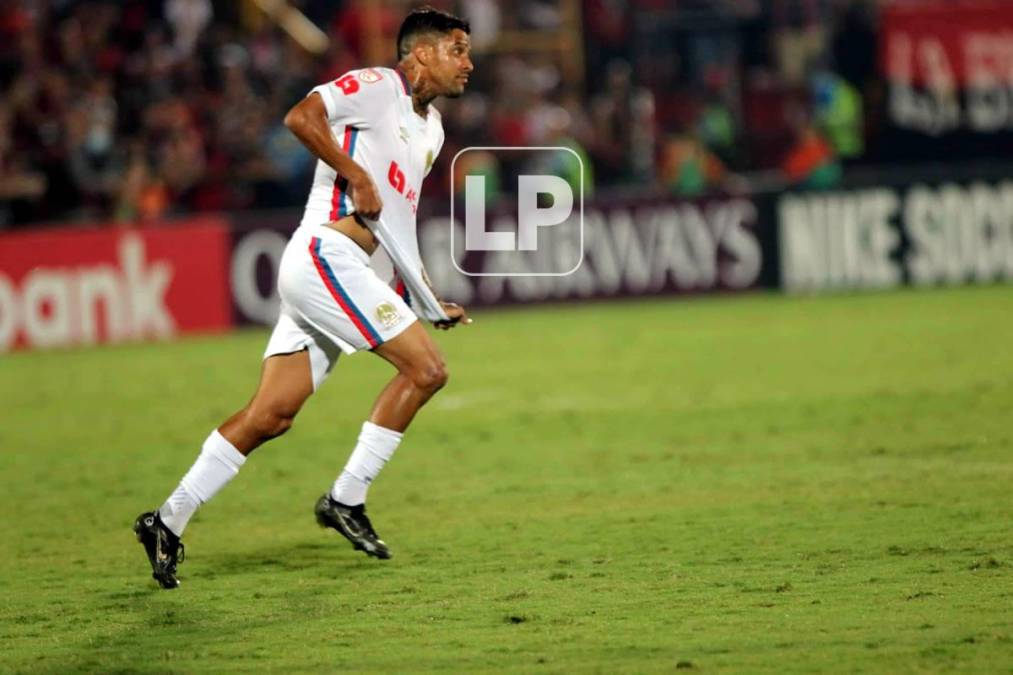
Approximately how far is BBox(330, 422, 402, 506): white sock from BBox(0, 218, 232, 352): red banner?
12.3 m

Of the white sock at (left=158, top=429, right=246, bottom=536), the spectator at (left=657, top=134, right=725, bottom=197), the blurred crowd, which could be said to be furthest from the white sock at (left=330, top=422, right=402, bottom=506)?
the spectator at (left=657, top=134, right=725, bottom=197)

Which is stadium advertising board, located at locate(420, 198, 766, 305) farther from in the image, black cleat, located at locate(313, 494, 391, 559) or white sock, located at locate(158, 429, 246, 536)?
white sock, located at locate(158, 429, 246, 536)

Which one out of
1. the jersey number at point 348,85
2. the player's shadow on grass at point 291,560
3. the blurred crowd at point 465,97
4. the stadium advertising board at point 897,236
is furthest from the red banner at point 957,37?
the jersey number at point 348,85

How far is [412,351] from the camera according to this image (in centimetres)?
727

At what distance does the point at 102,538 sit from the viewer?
844 centimetres

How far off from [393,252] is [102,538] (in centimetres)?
226

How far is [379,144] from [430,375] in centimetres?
102

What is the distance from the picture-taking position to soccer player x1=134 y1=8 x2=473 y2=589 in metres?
7.16

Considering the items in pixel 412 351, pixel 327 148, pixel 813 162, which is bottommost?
pixel 412 351

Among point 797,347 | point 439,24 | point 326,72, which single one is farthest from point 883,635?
point 326,72

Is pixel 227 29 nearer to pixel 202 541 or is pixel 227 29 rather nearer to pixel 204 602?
pixel 202 541

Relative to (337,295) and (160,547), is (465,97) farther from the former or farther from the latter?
(160,547)

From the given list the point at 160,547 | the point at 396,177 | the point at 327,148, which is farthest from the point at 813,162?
the point at 160,547

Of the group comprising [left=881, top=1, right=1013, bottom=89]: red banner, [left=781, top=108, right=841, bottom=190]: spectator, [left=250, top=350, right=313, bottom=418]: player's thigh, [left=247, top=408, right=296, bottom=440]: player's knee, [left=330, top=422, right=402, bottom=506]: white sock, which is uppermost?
[left=881, top=1, right=1013, bottom=89]: red banner
